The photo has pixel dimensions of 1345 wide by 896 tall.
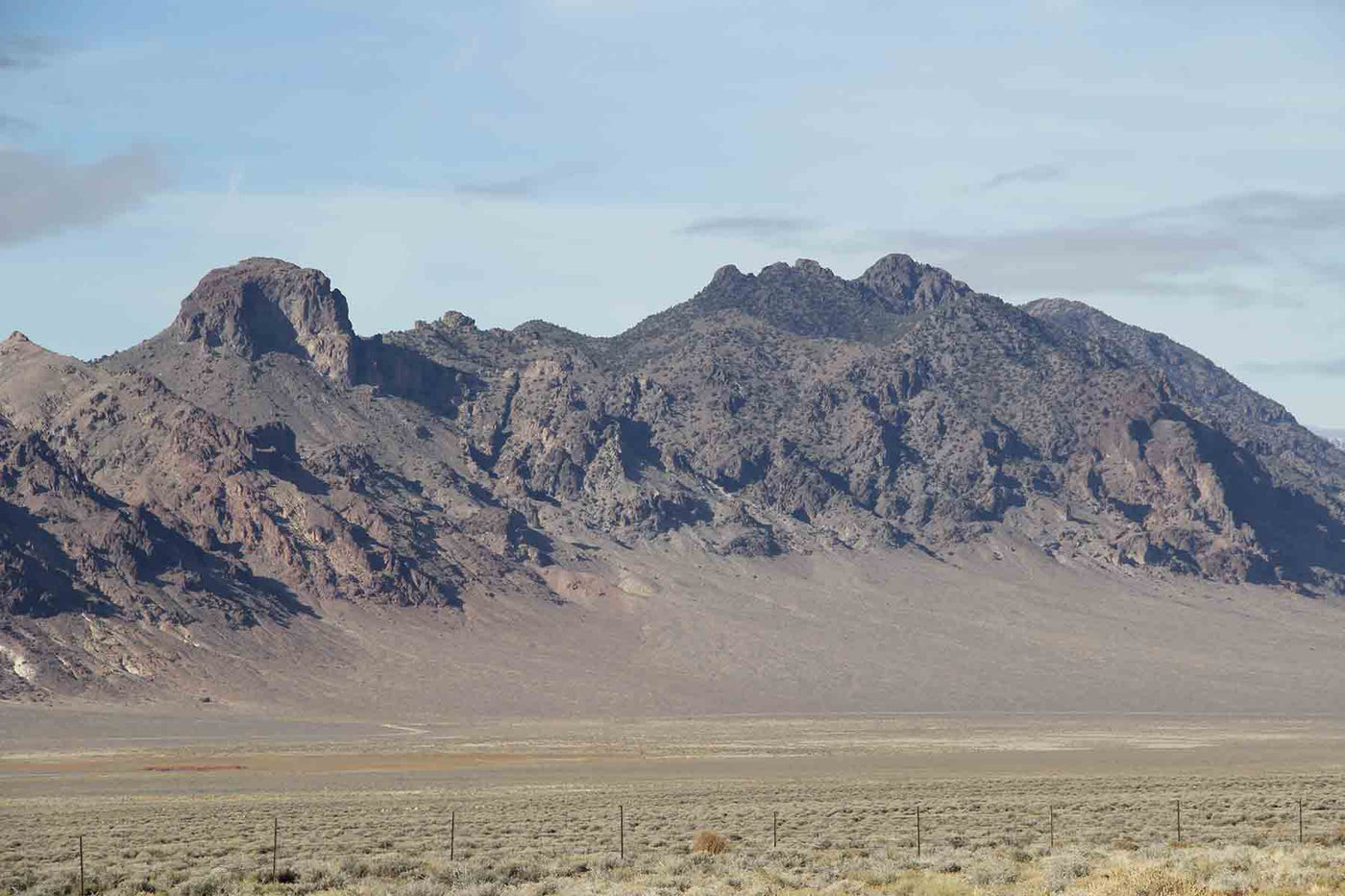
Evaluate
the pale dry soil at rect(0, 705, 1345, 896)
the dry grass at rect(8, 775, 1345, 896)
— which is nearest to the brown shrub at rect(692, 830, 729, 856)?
the dry grass at rect(8, 775, 1345, 896)

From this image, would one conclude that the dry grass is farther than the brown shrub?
No

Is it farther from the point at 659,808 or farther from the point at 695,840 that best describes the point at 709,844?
the point at 659,808

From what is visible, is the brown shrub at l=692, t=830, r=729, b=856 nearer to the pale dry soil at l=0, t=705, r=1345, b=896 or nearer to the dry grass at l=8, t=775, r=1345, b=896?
the dry grass at l=8, t=775, r=1345, b=896

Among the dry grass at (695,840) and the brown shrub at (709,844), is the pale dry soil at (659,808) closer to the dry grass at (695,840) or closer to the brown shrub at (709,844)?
the dry grass at (695,840)

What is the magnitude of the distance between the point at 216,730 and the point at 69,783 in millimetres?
59492

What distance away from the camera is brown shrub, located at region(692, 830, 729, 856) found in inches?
2163

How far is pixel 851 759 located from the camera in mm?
121688

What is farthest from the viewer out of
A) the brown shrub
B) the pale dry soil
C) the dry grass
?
the brown shrub

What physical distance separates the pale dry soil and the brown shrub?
0.64m

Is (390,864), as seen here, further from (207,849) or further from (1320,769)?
(1320,769)

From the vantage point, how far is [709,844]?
55.4m

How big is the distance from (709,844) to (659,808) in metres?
22.5

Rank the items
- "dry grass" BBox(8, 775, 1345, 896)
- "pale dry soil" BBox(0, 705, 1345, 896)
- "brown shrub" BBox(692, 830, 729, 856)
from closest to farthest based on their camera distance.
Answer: "dry grass" BBox(8, 775, 1345, 896) < "pale dry soil" BBox(0, 705, 1345, 896) < "brown shrub" BBox(692, 830, 729, 856)

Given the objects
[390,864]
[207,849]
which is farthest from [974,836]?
[207,849]
